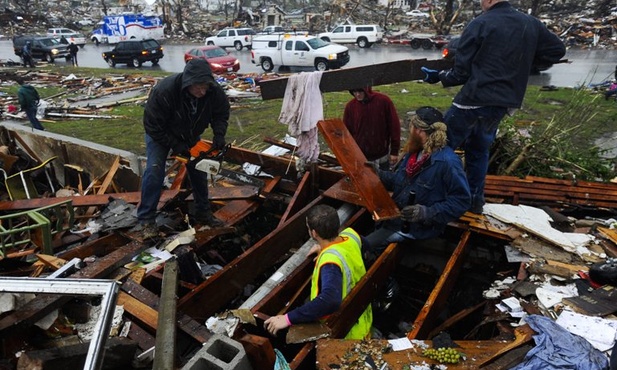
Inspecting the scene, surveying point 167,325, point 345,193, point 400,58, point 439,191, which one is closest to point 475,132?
point 439,191

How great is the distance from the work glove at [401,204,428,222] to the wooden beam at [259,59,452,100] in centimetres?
167

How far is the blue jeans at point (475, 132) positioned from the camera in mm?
3574

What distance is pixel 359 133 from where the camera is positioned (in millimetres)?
4777

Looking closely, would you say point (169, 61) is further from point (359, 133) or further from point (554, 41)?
point (554, 41)

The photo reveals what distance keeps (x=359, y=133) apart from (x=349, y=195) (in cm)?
88

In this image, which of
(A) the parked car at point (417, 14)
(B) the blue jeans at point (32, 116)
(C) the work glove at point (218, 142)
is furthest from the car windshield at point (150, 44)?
(A) the parked car at point (417, 14)

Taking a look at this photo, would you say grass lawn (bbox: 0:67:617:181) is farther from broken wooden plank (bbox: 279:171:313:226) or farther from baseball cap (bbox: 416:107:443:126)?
broken wooden plank (bbox: 279:171:313:226)

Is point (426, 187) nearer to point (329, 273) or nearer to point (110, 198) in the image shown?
point (329, 273)

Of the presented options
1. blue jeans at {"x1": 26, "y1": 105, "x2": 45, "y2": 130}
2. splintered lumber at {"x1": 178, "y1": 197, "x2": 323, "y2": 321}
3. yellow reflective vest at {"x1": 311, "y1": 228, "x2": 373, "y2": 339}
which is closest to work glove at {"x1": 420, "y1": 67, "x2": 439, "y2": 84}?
splintered lumber at {"x1": 178, "y1": 197, "x2": 323, "y2": 321}

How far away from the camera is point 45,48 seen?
82.8 ft

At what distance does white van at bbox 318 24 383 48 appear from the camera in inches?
1132

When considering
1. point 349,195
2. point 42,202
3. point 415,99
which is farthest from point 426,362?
point 415,99

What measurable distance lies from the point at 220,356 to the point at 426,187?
211cm

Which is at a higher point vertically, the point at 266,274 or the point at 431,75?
the point at 431,75
